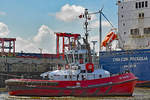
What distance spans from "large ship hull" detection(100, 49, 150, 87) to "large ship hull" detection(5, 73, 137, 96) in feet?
30.4

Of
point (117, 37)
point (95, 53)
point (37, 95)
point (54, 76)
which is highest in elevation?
point (117, 37)

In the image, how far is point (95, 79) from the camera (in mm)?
27250

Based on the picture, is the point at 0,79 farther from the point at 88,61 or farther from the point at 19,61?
the point at 88,61

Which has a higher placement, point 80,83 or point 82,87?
point 80,83

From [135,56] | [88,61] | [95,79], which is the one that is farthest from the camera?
[135,56]

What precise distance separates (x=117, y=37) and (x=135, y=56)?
42.7 ft

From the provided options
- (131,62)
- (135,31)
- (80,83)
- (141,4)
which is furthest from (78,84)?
(141,4)

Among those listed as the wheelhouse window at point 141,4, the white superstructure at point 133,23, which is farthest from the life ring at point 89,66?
the wheelhouse window at point 141,4

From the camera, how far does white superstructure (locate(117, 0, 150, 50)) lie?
47.4m

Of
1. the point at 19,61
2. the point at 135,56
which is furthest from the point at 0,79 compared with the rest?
the point at 135,56

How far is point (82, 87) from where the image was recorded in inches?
1074

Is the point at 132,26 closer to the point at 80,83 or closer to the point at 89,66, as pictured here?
the point at 89,66

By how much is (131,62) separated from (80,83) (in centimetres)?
1273

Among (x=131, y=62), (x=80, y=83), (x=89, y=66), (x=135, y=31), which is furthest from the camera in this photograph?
(x=135, y=31)
